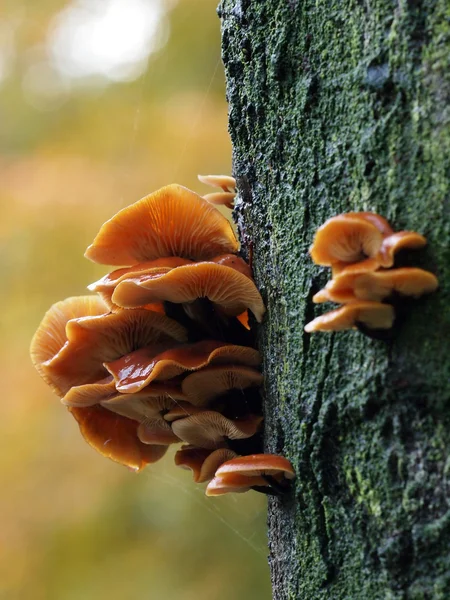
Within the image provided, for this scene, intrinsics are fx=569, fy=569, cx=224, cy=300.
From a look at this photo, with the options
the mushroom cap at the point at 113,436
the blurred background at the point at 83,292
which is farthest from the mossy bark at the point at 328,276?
the blurred background at the point at 83,292

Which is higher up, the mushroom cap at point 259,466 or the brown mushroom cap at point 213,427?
the mushroom cap at point 259,466

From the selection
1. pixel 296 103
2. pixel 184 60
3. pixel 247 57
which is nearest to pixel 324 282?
pixel 296 103

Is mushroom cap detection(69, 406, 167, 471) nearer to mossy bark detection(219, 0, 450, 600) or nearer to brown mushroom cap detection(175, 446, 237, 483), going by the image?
brown mushroom cap detection(175, 446, 237, 483)

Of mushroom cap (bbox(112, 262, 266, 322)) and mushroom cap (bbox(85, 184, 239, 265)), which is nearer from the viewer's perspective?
mushroom cap (bbox(112, 262, 266, 322))

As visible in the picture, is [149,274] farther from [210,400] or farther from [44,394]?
[44,394]

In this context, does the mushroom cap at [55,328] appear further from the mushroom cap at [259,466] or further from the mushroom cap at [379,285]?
the mushroom cap at [379,285]

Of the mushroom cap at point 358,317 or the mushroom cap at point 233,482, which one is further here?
the mushroom cap at point 233,482

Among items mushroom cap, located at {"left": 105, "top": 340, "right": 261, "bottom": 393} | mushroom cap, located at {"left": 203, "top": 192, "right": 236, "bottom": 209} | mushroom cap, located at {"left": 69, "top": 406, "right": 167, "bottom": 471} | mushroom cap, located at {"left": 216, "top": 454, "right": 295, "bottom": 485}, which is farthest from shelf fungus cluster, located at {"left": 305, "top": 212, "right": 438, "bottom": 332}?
mushroom cap, located at {"left": 69, "top": 406, "right": 167, "bottom": 471}

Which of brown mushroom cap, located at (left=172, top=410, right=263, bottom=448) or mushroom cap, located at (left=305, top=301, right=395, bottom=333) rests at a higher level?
mushroom cap, located at (left=305, top=301, right=395, bottom=333)
